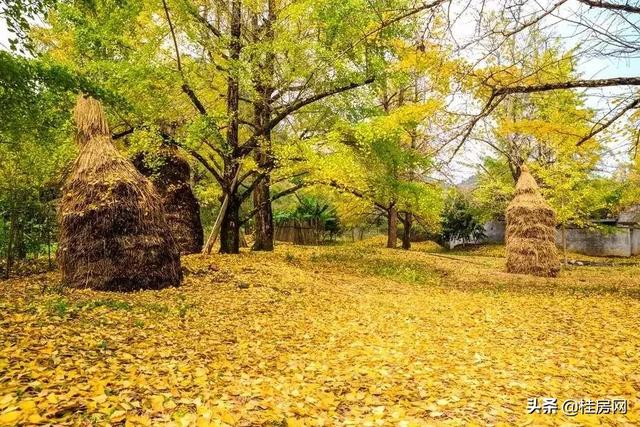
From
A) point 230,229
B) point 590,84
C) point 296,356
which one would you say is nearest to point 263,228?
point 230,229

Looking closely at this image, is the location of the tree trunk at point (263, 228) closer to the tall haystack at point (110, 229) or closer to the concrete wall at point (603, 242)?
the tall haystack at point (110, 229)

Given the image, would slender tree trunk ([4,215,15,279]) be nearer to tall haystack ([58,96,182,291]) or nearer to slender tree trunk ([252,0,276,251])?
tall haystack ([58,96,182,291])

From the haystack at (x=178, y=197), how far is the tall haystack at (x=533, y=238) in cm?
981

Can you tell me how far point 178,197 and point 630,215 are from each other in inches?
1069

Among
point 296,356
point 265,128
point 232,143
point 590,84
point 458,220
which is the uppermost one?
point 265,128

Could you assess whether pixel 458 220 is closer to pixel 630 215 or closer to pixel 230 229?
pixel 630 215

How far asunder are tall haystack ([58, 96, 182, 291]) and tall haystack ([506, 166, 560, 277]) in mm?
10435

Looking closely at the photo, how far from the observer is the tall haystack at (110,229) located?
23.1 feet

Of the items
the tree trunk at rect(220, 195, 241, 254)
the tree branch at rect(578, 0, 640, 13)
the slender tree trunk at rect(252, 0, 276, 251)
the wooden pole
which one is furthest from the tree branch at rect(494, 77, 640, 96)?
the tree trunk at rect(220, 195, 241, 254)

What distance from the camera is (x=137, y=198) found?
297 inches

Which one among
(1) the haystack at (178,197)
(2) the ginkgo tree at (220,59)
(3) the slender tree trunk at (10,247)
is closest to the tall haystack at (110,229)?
(2) the ginkgo tree at (220,59)

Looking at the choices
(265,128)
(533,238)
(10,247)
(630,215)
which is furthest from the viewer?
(630,215)

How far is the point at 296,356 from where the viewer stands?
4.74 meters

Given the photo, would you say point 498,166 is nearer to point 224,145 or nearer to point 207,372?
point 224,145
